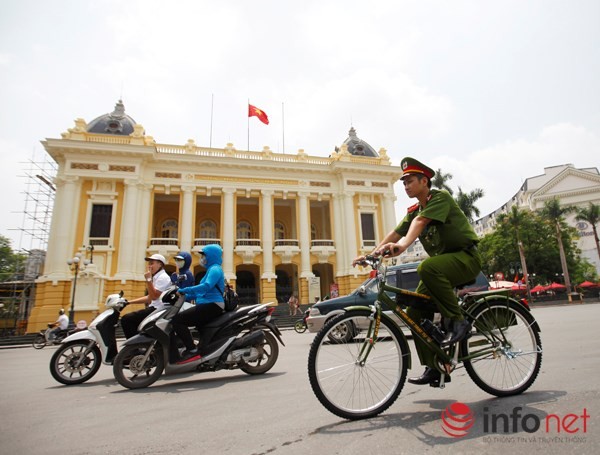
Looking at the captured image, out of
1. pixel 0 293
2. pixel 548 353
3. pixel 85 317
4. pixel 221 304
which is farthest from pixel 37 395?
pixel 0 293

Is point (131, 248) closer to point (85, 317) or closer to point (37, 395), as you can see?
point (85, 317)

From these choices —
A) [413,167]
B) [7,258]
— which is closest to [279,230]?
[413,167]

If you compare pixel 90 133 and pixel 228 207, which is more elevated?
pixel 90 133

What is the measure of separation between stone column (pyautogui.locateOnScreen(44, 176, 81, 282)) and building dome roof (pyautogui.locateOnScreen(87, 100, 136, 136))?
487 cm

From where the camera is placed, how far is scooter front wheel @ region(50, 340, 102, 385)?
450 cm

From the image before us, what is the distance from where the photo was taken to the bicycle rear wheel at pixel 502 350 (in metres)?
2.65

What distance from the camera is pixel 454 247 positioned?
2.66 metres

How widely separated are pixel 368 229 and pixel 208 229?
13267mm

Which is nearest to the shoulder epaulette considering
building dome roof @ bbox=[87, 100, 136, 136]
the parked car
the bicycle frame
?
the bicycle frame

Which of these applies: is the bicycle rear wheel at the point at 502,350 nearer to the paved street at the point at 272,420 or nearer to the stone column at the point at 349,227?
the paved street at the point at 272,420

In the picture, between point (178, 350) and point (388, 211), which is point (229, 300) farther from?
point (388, 211)

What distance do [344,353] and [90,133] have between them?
26635 millimetres

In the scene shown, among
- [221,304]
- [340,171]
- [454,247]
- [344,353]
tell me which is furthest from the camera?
[340,171]

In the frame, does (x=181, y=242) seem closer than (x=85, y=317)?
No
